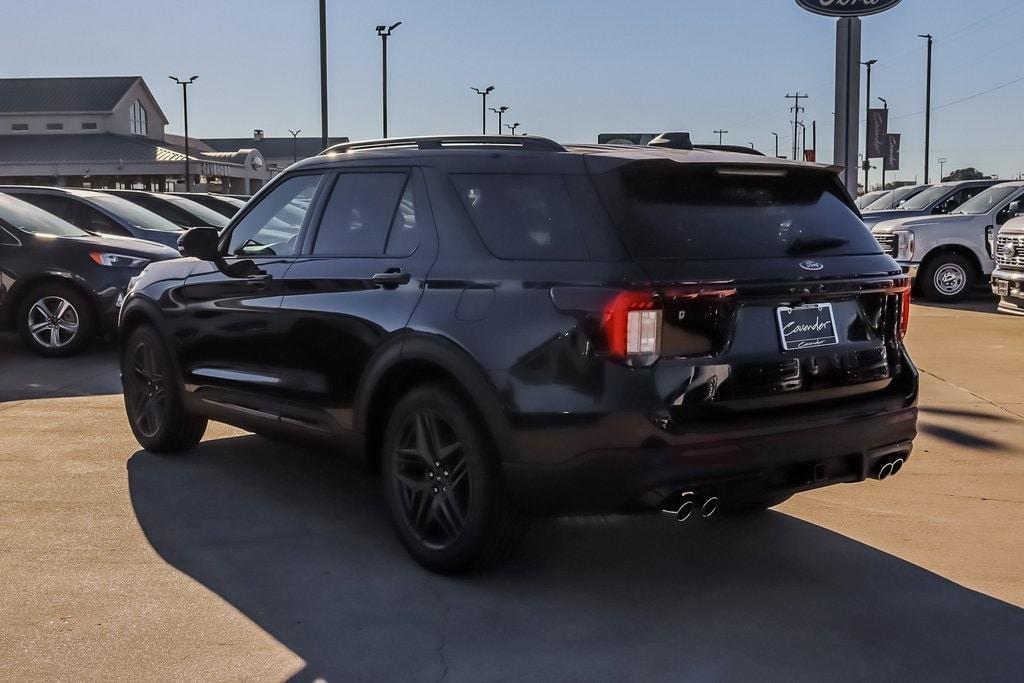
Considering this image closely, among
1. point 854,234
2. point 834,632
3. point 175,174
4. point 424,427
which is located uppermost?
point 175,174

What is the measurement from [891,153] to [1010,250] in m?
45.9

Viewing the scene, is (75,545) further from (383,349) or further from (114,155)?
(114,155)

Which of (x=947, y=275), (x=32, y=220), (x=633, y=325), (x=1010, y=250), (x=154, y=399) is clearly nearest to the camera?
(x=633, y=325)

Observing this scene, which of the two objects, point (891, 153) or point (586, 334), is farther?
point (891, 153)

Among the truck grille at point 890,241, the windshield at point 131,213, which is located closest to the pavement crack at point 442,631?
the windshield at point 131,213

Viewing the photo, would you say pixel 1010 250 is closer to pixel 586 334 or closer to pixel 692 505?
pixel 692 505

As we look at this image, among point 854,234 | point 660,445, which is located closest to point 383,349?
point 660,445

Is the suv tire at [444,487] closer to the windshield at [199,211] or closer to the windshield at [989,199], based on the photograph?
the windshield at [199,211]

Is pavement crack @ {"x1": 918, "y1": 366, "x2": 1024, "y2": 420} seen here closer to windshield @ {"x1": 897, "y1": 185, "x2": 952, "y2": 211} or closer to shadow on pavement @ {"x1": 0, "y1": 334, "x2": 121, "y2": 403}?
shadow on pavement @ {"x1": 0, "y1": 334, "x2": 121, "y2": 403}

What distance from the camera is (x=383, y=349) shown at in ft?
15.9

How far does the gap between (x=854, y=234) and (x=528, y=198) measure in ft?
4.46

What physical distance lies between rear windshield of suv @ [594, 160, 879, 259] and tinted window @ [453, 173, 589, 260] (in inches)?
5.9

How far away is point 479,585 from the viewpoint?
4648 millimetres

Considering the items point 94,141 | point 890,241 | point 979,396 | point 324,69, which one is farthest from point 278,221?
point 94,141
